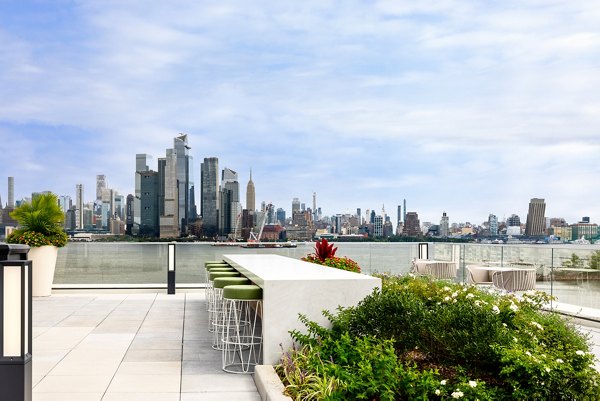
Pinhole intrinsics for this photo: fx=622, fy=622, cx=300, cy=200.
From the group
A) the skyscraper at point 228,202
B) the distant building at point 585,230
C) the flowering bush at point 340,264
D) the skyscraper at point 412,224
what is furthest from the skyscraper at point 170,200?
the distant building at point 585,230

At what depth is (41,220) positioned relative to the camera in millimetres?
12359

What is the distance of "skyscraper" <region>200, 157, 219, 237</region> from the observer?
1975 cm

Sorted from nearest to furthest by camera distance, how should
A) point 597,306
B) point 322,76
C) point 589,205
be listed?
point 597,306 < point 589,205 < point 322,76

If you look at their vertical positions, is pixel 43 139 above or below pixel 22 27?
below

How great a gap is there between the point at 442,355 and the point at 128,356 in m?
3.57

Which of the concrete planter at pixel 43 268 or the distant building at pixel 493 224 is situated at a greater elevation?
the distant building at pixel 493 224

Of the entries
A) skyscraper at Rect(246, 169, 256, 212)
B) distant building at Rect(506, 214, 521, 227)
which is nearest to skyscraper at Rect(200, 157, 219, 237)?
skyscraper at Rect(246, 169, 256, 212)

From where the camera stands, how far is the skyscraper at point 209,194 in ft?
64.8

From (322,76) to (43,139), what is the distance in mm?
14721

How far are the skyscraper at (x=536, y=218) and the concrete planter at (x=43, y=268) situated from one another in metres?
13.0

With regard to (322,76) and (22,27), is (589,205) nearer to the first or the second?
(322,76)

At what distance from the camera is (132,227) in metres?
17.5

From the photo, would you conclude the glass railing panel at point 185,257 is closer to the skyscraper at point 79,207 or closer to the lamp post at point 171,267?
the lamp post at point 171,267

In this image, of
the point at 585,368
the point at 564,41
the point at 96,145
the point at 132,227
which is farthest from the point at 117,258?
the point at 96,145
